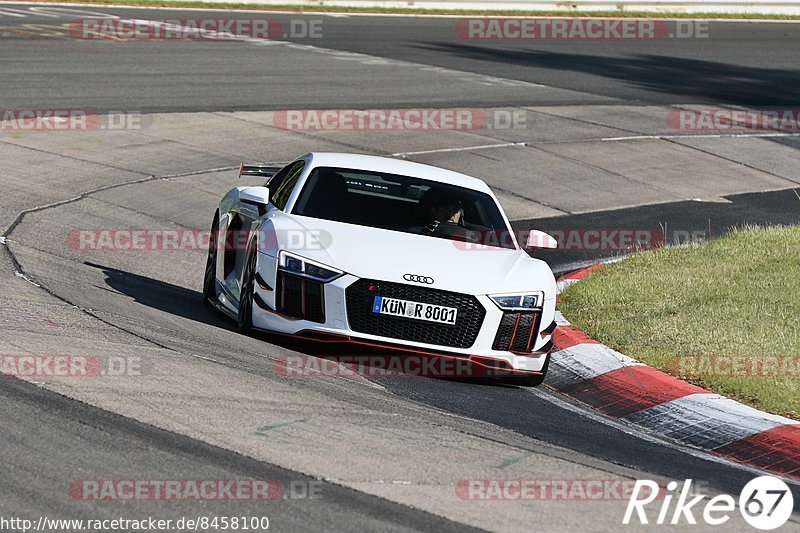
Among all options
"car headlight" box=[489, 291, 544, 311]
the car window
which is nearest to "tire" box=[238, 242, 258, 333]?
the car window

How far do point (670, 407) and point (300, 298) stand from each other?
2447 mm

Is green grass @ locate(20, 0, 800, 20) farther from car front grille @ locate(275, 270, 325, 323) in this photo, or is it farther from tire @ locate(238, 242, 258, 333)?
car front grille @ locate(275, 270, 325, 323)

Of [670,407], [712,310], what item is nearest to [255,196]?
[670,407]

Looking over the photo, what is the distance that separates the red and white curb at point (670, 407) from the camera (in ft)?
23.6

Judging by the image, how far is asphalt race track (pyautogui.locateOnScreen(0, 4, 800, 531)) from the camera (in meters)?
5.68

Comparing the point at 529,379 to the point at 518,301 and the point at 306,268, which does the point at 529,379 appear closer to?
the point at 518,301

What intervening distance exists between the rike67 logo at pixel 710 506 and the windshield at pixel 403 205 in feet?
11.9

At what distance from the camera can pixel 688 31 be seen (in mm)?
36938

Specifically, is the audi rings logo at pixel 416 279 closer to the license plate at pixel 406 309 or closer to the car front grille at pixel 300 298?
the license plate at pixel 406 309

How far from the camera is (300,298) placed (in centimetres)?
847

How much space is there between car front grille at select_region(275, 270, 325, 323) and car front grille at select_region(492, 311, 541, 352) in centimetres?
118

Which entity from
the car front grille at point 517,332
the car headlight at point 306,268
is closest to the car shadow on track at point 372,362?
the car front grille at point 517,332

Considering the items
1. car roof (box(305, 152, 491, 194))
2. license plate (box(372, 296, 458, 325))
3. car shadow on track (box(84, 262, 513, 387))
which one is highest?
car roof (box(305, 152, 491, 194))

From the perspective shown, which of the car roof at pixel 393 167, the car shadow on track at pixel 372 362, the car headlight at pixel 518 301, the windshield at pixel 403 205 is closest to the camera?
the car shadow on track at pixel 372 362
